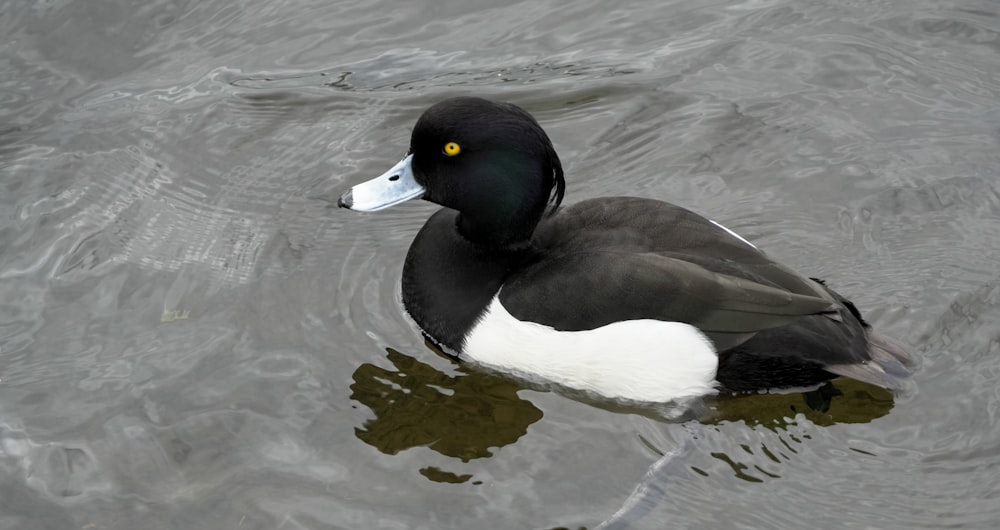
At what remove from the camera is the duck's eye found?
16.2 feet

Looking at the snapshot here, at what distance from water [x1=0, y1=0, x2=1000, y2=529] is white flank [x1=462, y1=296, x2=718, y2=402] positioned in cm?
14

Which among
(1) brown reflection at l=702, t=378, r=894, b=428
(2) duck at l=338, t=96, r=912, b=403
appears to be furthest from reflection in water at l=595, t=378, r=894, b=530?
(2) duck at l=338, t=96, r=912, b=403

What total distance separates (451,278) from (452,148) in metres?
0.57

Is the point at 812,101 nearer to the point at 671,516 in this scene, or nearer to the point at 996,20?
the point at 996,20

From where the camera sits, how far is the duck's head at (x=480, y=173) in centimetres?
488

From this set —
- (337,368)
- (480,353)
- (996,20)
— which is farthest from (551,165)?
(996,20)

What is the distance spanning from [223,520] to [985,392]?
305cm

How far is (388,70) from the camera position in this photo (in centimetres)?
705

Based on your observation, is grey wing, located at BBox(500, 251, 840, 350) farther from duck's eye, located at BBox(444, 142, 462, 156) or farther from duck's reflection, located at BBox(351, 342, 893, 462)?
duck's eye, located at BBox(444, 142, 462, 156)

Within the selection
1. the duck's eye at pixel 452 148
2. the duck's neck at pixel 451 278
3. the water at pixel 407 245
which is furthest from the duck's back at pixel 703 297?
the duck's eye at pixel 452 148

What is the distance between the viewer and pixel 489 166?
16.2 feet

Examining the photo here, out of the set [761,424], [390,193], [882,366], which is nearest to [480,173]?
[390,193]

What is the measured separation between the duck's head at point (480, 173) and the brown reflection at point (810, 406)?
112 cm

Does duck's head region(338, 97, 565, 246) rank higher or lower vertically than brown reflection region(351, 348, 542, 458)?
higher
